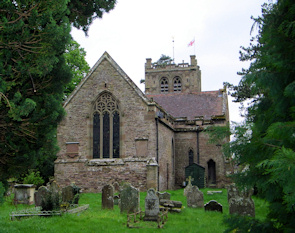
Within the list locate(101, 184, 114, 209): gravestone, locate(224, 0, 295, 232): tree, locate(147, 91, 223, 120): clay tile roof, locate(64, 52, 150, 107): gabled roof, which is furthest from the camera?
locate(147, 91, 223, 120): clay tile roof

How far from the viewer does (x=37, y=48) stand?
28.1 feet

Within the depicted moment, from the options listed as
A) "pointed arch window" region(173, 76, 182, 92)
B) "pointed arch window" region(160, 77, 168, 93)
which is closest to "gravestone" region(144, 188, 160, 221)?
"pointed arch window" region(173, 76, 182, 92)

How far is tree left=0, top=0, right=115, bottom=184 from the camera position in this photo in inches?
321

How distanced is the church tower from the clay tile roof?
12679 mm

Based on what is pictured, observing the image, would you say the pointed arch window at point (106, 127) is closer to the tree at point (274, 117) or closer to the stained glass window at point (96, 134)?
the stained glass window at point (96, 134)

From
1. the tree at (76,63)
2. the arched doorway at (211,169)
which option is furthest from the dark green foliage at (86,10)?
the tree at (76,63)

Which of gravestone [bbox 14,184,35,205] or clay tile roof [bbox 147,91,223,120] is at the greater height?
clay tile roof [bbox 147,91,223,120]

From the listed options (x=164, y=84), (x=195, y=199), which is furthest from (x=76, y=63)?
(x=195, y=199)

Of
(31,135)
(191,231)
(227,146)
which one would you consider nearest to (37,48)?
(31,135)

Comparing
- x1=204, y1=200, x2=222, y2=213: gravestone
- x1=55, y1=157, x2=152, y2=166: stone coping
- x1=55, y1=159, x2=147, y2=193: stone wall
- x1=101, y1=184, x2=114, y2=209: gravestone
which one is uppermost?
x1=55, y1=157, x2=152, y2=166: stone coping

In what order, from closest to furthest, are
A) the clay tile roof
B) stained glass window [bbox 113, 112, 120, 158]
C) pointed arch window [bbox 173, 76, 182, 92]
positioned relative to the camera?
stained glass window [bbox 113, 112, 120, 158] → the clay tile roof → pointed arch window [bbox 173, 76, 182, 92]

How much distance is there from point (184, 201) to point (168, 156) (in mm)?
9438

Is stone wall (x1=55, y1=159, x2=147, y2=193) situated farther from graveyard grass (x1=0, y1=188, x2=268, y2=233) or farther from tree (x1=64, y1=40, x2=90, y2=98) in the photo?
tree (x1=64, y1=40, x2=90, y2=98)

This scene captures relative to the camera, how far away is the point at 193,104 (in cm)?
3195
